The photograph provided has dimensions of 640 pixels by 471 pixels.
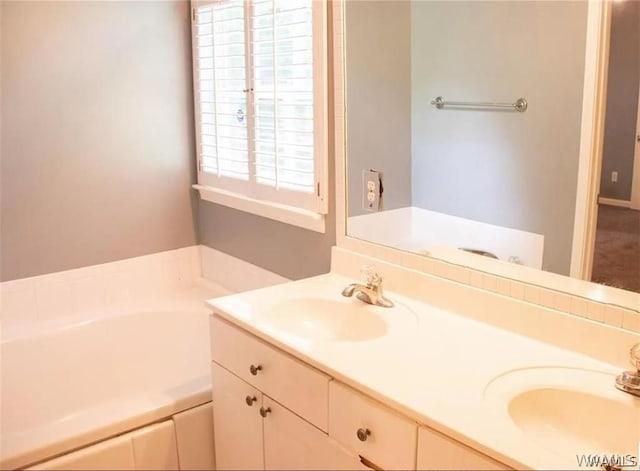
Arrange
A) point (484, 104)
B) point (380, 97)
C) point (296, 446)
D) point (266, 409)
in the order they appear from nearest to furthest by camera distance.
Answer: point (296, 446) < point (266, 409) < point (484, 104) < point (380, 97)

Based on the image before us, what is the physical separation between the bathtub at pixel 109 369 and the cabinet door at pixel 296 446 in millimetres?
501

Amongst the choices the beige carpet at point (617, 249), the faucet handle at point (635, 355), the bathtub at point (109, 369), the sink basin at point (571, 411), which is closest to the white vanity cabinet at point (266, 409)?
the bathtub at point (109, 369)

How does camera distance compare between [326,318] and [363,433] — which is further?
[326,318]

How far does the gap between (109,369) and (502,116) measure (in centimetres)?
192

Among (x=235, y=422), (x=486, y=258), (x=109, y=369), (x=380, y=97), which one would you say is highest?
(x=380, y=97)

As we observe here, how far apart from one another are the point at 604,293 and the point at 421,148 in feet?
2.64

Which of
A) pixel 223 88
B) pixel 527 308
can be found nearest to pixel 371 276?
pixel 527 308

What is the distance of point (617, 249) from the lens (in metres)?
1.53

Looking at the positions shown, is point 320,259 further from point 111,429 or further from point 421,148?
point 111,429

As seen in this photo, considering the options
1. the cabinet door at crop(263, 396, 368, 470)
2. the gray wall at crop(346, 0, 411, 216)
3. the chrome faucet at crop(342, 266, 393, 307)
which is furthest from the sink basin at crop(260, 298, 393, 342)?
the gray wall at crop(346, 0, 411, 216)

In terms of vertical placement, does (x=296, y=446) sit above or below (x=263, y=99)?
below

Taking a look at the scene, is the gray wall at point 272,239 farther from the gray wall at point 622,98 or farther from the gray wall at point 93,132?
the gray wall at point 622,98

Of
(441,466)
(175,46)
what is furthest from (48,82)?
(441,466)

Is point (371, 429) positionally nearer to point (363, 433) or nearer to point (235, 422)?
point (363, 433)
